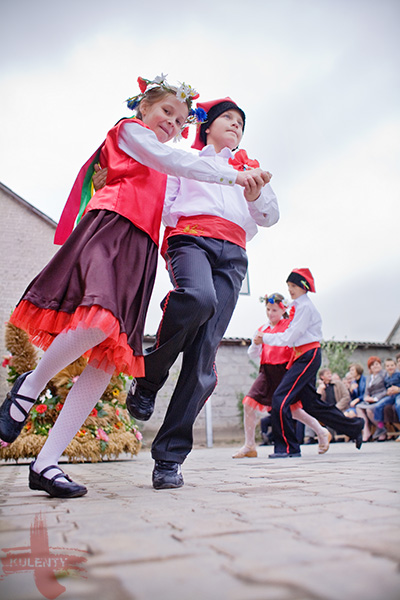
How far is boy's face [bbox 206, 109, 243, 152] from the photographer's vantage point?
10.1 ft

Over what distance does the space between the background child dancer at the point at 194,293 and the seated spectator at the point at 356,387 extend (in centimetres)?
793

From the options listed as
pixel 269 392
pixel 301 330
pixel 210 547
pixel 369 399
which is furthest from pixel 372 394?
pixel 210 547

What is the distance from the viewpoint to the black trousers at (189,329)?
2.27m

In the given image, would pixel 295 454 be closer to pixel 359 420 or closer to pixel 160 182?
pixel 359 420

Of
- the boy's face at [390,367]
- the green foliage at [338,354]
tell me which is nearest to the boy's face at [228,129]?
the boy's face at [390,367]

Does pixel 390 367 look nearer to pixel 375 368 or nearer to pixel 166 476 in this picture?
pixel 375 368

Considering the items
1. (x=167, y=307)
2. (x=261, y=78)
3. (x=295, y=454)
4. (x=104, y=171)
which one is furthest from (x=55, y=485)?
(x=261, y=78)

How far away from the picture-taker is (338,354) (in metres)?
14.9

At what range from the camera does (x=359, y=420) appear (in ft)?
17.4

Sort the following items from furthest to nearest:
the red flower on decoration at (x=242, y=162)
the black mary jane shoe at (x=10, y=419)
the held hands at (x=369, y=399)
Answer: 1. the held hands at (x=369, y=399)
2. the red flower on decoration at (x=242, y=162)
3. the black mary jane shoe at (x=10, y=419)

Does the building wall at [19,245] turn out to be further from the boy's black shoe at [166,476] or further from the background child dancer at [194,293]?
the boy's black shoe at [166,476]

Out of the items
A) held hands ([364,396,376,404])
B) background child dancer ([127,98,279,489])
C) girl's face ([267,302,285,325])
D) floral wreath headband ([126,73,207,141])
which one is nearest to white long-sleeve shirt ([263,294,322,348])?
girl's face ([267,302,285,325])

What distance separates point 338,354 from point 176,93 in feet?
43.4

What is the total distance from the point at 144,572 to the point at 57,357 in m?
1.34
